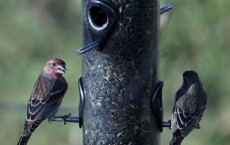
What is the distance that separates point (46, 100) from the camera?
41.8 ft

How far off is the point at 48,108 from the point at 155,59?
63.5 inches

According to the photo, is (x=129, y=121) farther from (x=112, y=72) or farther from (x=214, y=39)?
(x=214, y=39)

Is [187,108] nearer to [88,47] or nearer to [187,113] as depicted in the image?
[187,113]

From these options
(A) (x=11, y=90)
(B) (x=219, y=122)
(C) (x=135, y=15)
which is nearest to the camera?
(C) (x=135, y=15)

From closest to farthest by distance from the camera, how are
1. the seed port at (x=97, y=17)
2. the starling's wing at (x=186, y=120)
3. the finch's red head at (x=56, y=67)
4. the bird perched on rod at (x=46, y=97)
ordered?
1. the seed port at (x=97, y=17)
2. the starling's wing at (x=186, y=120)
3. the bird perched on rod at (x=46, y=97)
4. the finch's red head at (x=56, y=67)

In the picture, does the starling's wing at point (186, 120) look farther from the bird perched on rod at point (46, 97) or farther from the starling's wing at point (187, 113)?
the bird perched on rod at point (46, 97)

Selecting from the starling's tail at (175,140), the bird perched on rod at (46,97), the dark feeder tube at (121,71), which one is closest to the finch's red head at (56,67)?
the bird perched on rod at (46,97)

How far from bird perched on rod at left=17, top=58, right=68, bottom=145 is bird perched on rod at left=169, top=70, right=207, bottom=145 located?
1.38 m

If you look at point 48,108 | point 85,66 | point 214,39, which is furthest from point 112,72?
point 214,39

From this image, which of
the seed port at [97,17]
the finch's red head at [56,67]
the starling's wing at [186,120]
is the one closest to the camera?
the seed port at [97,17]

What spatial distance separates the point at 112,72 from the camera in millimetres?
11430

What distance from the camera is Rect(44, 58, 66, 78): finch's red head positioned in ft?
42.0

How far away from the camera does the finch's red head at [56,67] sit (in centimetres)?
1280

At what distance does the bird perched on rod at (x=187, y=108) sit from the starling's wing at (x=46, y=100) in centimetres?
138
